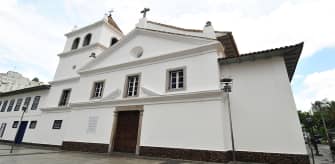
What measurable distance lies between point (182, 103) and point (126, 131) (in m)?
4.00

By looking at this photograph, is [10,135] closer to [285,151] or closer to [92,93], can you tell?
[92,93]

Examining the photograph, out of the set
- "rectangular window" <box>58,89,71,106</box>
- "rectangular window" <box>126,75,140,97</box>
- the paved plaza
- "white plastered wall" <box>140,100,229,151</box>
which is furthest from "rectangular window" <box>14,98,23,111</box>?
"white plastered wall" <box>140,100,229,151</box>

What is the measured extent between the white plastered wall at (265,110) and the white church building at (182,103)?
4 centimetres

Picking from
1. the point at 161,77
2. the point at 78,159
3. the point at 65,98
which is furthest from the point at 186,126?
the point at 65,98

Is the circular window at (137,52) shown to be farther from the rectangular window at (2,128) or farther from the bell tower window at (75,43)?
the rectangular window at (2,128)

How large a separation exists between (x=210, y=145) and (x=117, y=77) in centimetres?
767

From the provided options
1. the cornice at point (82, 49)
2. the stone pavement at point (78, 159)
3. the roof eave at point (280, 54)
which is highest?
the cornice at point (82, 49)

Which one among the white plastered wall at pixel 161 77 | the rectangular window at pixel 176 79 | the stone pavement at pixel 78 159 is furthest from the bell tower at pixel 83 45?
the rectangular window at pixel 176 79

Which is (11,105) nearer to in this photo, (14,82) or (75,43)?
(75,43)

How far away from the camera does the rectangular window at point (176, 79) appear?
9.83 meters

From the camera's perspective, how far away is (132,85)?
451 inches

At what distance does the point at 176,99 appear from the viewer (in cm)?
930

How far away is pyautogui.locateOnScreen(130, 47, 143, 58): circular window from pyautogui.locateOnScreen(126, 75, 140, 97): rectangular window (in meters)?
1.67

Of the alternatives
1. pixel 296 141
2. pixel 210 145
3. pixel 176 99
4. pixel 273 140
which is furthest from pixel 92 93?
pixel 296 141
